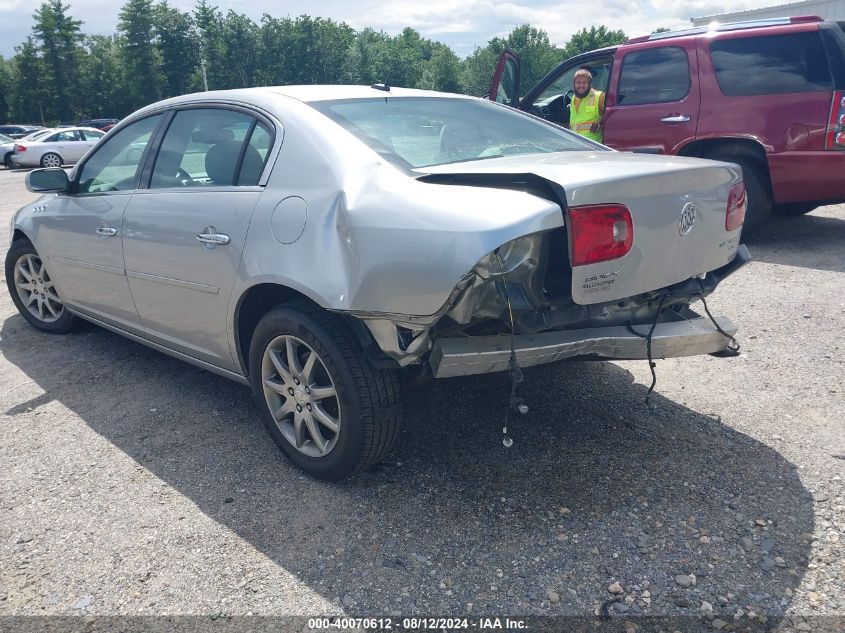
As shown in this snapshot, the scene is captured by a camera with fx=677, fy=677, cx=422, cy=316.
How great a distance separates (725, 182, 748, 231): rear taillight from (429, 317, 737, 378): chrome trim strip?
530 mm

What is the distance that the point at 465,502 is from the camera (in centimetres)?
269

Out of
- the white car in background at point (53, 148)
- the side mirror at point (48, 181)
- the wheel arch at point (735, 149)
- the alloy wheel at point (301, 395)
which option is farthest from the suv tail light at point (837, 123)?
the white car in background at point (53, 148)

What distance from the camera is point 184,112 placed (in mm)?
3570

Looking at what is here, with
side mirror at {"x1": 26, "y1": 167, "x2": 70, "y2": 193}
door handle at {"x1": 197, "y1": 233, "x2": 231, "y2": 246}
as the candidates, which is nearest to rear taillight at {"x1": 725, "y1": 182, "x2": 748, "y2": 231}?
door handle at {"x1": 197, "y1": 233, "x2": 231, "y2": 246}

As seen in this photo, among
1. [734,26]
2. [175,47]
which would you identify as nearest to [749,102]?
[734,26]

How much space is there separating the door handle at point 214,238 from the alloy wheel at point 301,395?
0.50m

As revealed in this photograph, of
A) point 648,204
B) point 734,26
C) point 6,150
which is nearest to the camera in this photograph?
point 648,204

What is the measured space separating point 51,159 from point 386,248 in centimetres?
2420

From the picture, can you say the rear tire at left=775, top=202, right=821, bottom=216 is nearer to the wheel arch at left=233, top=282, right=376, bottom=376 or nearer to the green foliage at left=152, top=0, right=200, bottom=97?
the wheel arch at left=233, top=282, right=376, bottom=376

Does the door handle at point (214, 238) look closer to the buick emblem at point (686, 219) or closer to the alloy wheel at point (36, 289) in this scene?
the buick emblem at point (686, 219)

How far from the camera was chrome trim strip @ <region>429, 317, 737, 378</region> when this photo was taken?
2443 millimetres

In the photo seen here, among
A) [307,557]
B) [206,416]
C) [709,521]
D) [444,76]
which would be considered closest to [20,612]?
[307,557]

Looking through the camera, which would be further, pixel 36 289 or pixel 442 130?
pixel 36 289

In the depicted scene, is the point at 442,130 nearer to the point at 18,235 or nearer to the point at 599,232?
the point at 599,232
